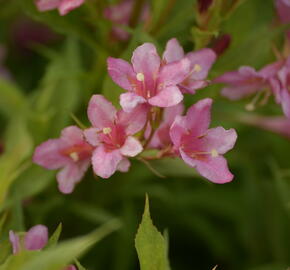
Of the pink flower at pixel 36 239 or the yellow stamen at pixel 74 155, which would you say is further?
the yellow stamen at pixel 74 155

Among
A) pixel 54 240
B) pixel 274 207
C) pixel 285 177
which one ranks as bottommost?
pixel 274 207

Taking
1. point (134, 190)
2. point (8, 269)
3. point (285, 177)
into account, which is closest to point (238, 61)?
point (285, 177)

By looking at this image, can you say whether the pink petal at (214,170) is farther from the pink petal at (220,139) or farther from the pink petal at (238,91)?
the pink petal at (238,91)

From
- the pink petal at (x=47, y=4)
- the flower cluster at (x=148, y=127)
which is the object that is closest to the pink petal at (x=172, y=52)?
the flower cluster at (x=148, y=127)

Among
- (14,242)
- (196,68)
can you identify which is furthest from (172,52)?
(14,242)

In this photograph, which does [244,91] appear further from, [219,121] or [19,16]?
[19,16]

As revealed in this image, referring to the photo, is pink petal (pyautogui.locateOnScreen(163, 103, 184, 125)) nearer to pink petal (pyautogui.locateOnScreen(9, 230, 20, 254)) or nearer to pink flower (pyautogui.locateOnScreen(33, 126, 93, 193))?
pink flower (pyautogui.locateOnScreen(33, 126, 93, 193))
